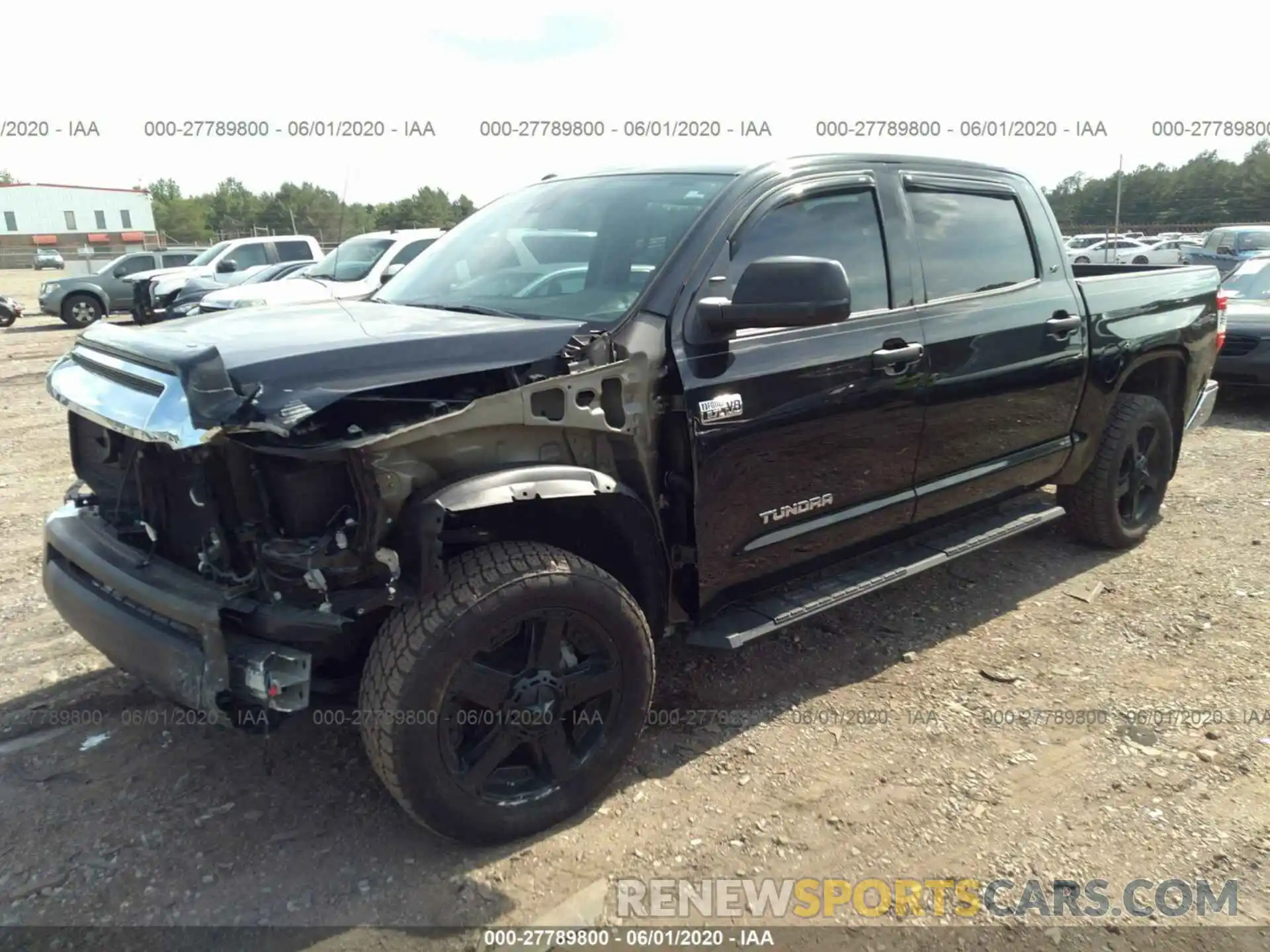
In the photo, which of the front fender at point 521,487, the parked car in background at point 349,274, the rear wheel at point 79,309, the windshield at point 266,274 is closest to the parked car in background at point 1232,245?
Result: the parked car in background at point 349,274

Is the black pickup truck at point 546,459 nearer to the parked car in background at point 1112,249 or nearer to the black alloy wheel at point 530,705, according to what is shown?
the black alloy wheel at point 530,705

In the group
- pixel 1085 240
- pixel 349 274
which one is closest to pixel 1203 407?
pixel 349 274

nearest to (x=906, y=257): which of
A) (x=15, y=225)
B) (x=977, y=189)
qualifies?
(x=977, y=189)

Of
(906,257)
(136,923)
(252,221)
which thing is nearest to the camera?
(136,923)

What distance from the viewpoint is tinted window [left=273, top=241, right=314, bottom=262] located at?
57.0 ft

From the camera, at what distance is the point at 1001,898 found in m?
2.54

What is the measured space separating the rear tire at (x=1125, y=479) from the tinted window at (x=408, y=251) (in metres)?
8.09

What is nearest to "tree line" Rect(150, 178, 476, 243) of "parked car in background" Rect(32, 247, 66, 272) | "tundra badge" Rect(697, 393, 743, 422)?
"tundra badge" Rect(697, 393, 743, 422)

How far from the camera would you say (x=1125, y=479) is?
5020 mm

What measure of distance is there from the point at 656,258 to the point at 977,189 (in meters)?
1.89

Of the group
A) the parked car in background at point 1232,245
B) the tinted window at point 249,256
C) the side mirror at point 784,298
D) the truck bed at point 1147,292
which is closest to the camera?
the side mirror at point 784,298

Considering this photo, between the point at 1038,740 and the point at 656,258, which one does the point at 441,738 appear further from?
the point at 1038,740

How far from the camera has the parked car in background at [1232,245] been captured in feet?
52.3

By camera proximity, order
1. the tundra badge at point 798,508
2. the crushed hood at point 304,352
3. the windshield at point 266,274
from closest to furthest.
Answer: the crushed hood at point 304,352, the tundra badge at point 798,508, the windshield at point 266,274
